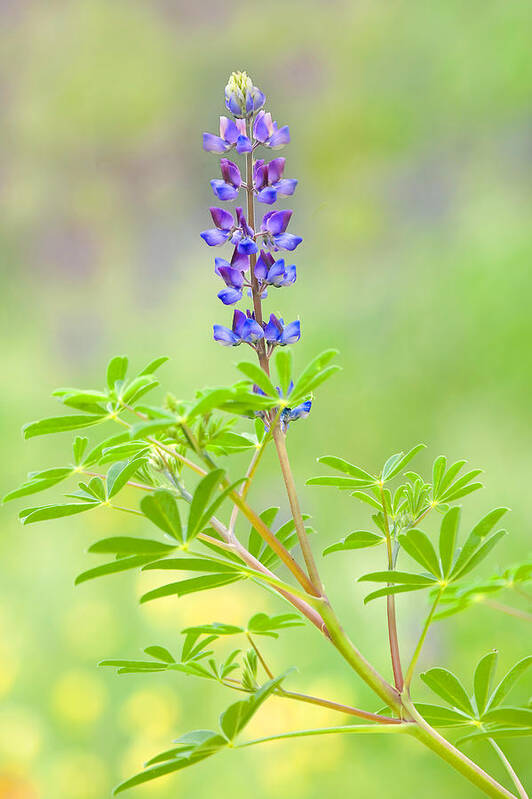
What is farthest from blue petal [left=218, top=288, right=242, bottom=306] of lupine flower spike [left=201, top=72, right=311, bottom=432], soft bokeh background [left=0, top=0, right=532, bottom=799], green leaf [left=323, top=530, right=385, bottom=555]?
soft bokeh background [left=0, top=0, right=532, bottom=799]

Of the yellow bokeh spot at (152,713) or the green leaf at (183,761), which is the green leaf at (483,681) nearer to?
the green leaf at (183,761)

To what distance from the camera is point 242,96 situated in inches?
14.1

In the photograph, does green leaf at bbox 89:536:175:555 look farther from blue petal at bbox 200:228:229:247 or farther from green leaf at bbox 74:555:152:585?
blue petal at bbox 200:228:229:247

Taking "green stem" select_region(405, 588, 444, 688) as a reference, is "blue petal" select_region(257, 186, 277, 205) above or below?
above

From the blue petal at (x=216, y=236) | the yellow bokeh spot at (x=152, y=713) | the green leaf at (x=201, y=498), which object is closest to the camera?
the green leaf at (x=201, y=498)

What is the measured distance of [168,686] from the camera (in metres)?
1.13

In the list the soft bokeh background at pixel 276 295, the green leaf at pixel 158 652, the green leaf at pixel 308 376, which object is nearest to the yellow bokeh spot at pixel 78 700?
the soft bokeh background at pixel 276 295

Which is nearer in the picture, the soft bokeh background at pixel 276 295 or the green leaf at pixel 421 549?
the green leaf at pixel 421 549

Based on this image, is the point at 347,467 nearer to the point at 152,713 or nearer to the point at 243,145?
the point at 243,145

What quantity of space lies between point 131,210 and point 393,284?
3.61ft

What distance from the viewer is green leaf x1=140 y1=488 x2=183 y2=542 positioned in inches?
10.0

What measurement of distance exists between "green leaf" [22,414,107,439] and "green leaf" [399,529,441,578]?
0.37 ft

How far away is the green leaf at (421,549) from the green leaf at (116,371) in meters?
0.11

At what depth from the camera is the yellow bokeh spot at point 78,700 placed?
1059 millimetres
